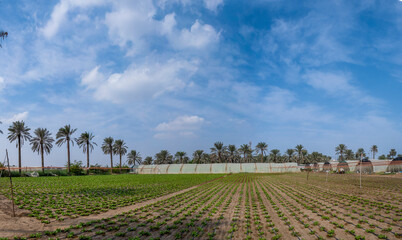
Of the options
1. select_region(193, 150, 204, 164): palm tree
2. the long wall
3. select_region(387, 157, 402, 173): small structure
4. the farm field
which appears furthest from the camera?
select_region(193, 150, 204, 164): palm tree

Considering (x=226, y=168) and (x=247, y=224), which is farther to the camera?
(x=226, y=168)

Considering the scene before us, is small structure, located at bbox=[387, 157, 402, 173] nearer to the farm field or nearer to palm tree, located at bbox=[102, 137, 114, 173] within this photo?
the farm field

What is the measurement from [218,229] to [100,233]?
5384mm

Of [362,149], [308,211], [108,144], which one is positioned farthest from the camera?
[362,149]

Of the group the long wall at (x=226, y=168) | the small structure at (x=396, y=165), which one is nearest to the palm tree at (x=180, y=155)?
the long wall at (x=226, y=168)

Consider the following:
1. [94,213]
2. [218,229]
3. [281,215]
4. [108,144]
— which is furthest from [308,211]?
[108,144]

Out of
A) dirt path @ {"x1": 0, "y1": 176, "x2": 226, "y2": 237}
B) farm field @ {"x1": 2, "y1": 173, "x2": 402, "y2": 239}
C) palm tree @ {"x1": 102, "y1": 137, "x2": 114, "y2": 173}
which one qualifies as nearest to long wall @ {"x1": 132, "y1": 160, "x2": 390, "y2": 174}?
palm tree @ {"x1": 102, "y1": 137, "x2": 114, "y2": 173}

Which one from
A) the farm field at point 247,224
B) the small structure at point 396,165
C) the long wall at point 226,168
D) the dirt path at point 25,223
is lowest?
the long wall at point 226,168

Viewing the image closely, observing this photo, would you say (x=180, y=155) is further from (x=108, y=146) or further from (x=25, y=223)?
(x=25, y=223)

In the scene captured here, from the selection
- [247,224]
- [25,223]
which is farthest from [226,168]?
[25,223]

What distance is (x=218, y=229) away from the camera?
11.5 metres

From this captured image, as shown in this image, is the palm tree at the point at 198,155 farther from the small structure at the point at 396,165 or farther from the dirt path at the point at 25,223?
the dirt path at the point at 25,223

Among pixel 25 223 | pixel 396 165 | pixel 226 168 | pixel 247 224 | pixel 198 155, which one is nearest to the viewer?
pixel 247 224

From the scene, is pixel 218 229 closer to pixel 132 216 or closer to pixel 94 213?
pixel 132 216
